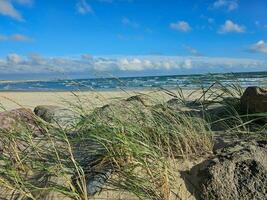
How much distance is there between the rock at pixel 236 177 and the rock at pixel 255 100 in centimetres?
113

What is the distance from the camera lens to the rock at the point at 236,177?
2736 mm

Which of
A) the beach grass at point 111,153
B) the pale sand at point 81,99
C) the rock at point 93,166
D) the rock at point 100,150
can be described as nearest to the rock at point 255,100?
the beach grass at point 111,153

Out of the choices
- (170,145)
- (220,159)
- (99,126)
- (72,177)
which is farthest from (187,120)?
(72,177)

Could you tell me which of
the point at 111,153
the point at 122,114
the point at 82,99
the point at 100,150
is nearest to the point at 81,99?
the point at 82,99

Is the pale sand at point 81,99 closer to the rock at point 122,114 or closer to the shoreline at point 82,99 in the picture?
the shoreline at point 82,99

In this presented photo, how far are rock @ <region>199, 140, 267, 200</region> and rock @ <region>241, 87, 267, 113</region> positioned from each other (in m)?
1.13

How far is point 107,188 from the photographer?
278 centimetres

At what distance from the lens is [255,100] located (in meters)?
4.07

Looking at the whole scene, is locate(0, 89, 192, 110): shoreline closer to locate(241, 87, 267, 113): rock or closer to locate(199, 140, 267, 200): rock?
locate(241, 87, 267, 113): rock

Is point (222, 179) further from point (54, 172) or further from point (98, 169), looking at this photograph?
point (54, 172)

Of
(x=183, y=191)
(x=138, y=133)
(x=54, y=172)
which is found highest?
(x=138, y=133)

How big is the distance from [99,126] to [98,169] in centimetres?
35

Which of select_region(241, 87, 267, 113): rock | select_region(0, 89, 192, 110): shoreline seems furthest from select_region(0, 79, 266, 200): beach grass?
select_region(241, 87, 267, 113): rock

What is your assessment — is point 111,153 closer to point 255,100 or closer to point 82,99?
point 255,100
